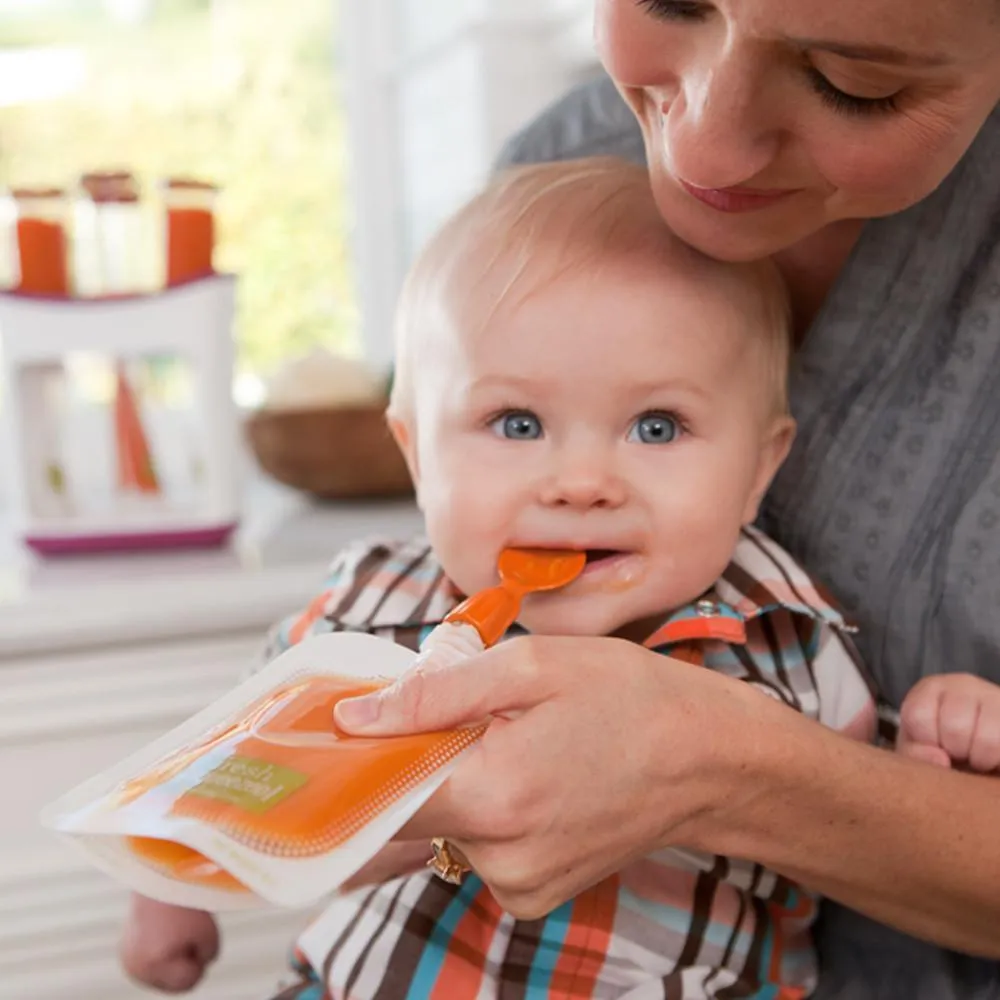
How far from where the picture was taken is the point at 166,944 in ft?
3.16

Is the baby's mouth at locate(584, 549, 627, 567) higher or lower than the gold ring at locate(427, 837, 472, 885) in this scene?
higher

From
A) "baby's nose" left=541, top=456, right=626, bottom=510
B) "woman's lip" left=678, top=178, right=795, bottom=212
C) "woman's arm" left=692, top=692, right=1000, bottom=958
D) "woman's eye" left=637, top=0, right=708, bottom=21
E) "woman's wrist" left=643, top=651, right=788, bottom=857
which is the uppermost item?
"woman's eye" left=637, top=0, right=708, bottom=21

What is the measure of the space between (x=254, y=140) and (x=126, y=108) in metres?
0.20

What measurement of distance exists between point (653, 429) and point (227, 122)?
1498 millimetres

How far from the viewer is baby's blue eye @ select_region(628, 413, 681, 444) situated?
84 centimetres

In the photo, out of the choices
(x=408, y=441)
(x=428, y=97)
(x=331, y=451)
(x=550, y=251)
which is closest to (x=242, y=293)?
(x=428, y=97)

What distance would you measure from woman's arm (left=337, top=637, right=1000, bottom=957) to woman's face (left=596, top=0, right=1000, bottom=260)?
0.28 m

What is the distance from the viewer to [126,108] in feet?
6.80

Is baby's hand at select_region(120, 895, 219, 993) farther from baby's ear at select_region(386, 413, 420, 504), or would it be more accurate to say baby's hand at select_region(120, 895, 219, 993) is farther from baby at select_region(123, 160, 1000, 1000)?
baby's ear at select_region(386, 413, 420, 504)

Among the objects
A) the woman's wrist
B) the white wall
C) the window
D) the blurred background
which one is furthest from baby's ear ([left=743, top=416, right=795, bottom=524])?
the window

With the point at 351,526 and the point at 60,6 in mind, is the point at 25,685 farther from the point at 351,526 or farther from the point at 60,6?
the point at 60,6

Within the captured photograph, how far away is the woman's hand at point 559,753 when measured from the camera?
585 mm

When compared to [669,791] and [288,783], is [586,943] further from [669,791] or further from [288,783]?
[288,783]

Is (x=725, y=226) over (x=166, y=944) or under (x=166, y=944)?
over
